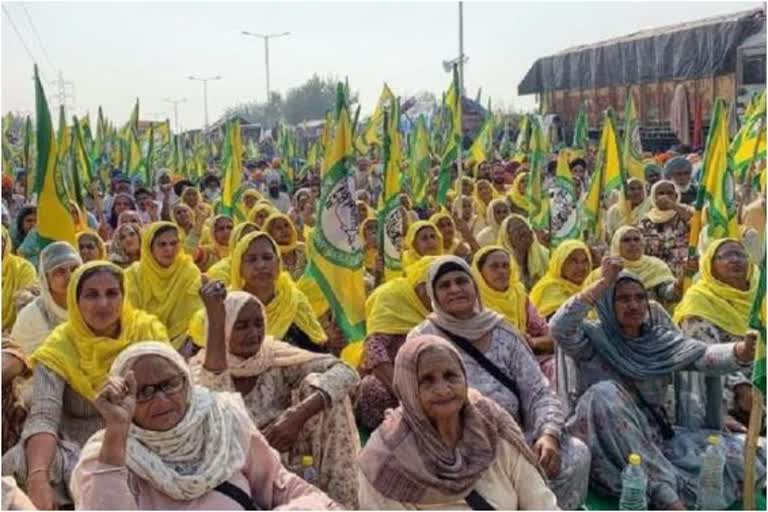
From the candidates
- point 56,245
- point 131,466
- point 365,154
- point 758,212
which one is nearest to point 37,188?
point 56,245

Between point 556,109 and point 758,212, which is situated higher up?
point 556,109

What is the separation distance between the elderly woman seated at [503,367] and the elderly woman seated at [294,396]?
18.4 inches

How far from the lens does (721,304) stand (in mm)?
4609

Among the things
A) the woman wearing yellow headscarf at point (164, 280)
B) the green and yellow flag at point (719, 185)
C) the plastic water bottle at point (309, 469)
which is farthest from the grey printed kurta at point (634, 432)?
the woman wearing yellow headscarf at point (164, 280)

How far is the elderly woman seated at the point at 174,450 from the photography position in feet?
7.81

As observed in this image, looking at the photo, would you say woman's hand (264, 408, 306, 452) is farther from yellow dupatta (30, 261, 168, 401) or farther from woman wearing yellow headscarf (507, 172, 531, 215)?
woman wearing yellow headscarf (507, 172, 531, 215)

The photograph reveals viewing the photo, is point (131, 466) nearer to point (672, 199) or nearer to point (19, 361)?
point (19, 361)

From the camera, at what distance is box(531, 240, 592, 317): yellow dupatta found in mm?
5445

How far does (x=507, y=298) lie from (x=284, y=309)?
1.16 m

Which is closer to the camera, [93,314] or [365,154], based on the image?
[93,314]

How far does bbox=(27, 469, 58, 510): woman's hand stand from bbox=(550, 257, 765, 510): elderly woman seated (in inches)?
78.4

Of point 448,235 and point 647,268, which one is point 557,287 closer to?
point 647,268

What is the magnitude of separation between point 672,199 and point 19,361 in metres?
5.21

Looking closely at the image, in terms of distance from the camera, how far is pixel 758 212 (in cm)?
626
